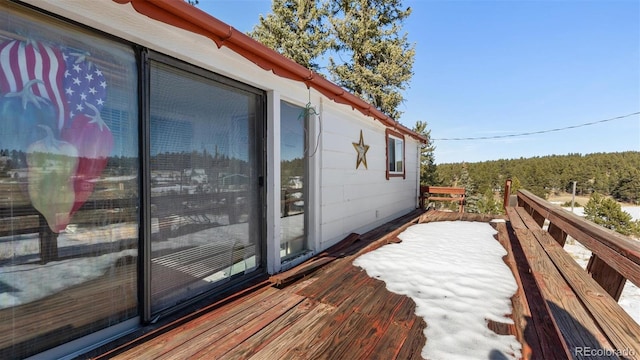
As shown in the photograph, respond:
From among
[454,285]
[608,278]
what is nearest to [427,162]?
[454,285]

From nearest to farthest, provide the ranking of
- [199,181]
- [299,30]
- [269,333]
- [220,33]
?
[269,333]
[220,33]
[199,181]
[299,30]

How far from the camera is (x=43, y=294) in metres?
1.43

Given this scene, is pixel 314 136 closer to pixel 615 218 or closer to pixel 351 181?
pixel 351 181

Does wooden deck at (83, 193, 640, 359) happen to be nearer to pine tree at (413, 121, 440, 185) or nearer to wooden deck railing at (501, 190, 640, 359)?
wooden deck railing at (501, 190, 640, 359)

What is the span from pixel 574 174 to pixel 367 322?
76.1m

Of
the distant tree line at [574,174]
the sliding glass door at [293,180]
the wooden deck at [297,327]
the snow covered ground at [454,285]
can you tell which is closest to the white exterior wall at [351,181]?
the sliding glass door at [293,180]

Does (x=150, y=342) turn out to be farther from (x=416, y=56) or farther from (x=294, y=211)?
(x=416, y=56)

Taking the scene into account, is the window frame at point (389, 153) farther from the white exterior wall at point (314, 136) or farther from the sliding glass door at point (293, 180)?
the sliding glass door at point (293, 180)

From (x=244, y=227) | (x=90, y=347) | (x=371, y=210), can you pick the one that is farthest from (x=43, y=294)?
(x=371, y=210)

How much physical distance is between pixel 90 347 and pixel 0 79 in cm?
145

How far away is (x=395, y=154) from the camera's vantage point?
6.81 m

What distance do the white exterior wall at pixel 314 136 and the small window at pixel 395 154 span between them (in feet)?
0.78

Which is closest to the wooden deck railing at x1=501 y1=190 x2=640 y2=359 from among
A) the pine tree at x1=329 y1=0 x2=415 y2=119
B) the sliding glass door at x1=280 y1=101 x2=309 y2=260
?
the sliding glass door at x1=280 y1=101 x2=309 y2=260

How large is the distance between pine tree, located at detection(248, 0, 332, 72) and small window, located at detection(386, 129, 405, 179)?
7831 millimetres
